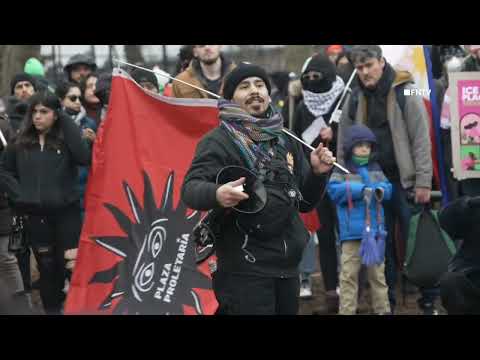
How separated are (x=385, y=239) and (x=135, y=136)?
1995mm

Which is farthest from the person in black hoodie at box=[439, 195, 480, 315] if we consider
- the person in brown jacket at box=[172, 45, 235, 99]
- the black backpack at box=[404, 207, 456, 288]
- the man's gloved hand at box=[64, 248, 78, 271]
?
the man's gloved hand at box=[64, 248, 78, 271]

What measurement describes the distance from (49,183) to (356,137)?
2.33 m

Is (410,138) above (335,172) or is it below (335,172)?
above

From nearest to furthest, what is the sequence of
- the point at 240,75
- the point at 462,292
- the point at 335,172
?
the point at 240,75 → the point at 462,292 → the point at 335,172

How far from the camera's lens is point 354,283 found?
732 cm

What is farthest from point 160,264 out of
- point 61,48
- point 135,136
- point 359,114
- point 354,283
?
point 61,48

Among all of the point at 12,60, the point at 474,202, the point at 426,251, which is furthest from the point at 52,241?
the point at 12,60

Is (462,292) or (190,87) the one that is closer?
(462,292)

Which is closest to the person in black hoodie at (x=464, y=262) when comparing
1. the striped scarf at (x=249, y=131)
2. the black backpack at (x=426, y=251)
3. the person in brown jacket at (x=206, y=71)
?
the striped scarf at (x=249, y=131)

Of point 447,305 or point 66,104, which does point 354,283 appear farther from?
point 66,104

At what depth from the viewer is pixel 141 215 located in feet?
23.0

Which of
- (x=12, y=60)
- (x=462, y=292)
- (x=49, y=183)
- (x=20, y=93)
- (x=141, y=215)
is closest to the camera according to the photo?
(x=462, y=292)

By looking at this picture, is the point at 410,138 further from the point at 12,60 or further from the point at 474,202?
the point at 12,60

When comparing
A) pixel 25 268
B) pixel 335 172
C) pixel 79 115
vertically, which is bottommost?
pixel 25 268
